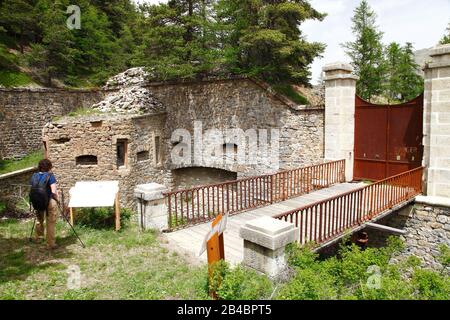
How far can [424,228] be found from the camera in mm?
8828

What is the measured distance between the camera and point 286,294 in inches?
153

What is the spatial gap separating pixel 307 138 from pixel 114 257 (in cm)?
820

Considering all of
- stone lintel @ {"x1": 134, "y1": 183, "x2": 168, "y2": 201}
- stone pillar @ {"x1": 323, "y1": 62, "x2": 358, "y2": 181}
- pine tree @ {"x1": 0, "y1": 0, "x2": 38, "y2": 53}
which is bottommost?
stone lintel @ {"x1": 134, "y1": 183, "x2": 168, "y2": 201}

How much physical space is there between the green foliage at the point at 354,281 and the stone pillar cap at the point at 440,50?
5902 mm

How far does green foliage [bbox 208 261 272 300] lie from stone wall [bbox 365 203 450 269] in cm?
590

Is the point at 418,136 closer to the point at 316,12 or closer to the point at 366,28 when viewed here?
the point at 316,12

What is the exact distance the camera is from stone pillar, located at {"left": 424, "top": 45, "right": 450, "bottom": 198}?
27.8ft

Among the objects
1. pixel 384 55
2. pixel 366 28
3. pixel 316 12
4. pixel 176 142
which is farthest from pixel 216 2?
pixel 384 55

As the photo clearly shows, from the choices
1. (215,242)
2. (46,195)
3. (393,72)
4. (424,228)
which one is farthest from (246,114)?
(393,72)

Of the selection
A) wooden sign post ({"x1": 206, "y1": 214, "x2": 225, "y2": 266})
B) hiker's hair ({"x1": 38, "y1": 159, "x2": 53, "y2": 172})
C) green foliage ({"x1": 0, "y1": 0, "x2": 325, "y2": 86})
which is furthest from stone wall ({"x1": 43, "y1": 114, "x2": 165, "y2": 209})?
wooden sign post ({"x1": 206, "y1": 214, "x2": 225, "y2": 266})

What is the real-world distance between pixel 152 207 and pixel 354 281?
4.10 m

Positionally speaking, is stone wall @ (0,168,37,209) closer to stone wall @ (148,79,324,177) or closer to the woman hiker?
stone wall @ (148,79,324,177)

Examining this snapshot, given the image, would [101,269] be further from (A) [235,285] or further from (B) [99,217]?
(B) [99,217]

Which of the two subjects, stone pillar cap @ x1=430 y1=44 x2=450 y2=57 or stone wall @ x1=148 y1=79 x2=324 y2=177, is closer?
stone pillar cap @ x1=430 y1=44 x2=450 y2=57
